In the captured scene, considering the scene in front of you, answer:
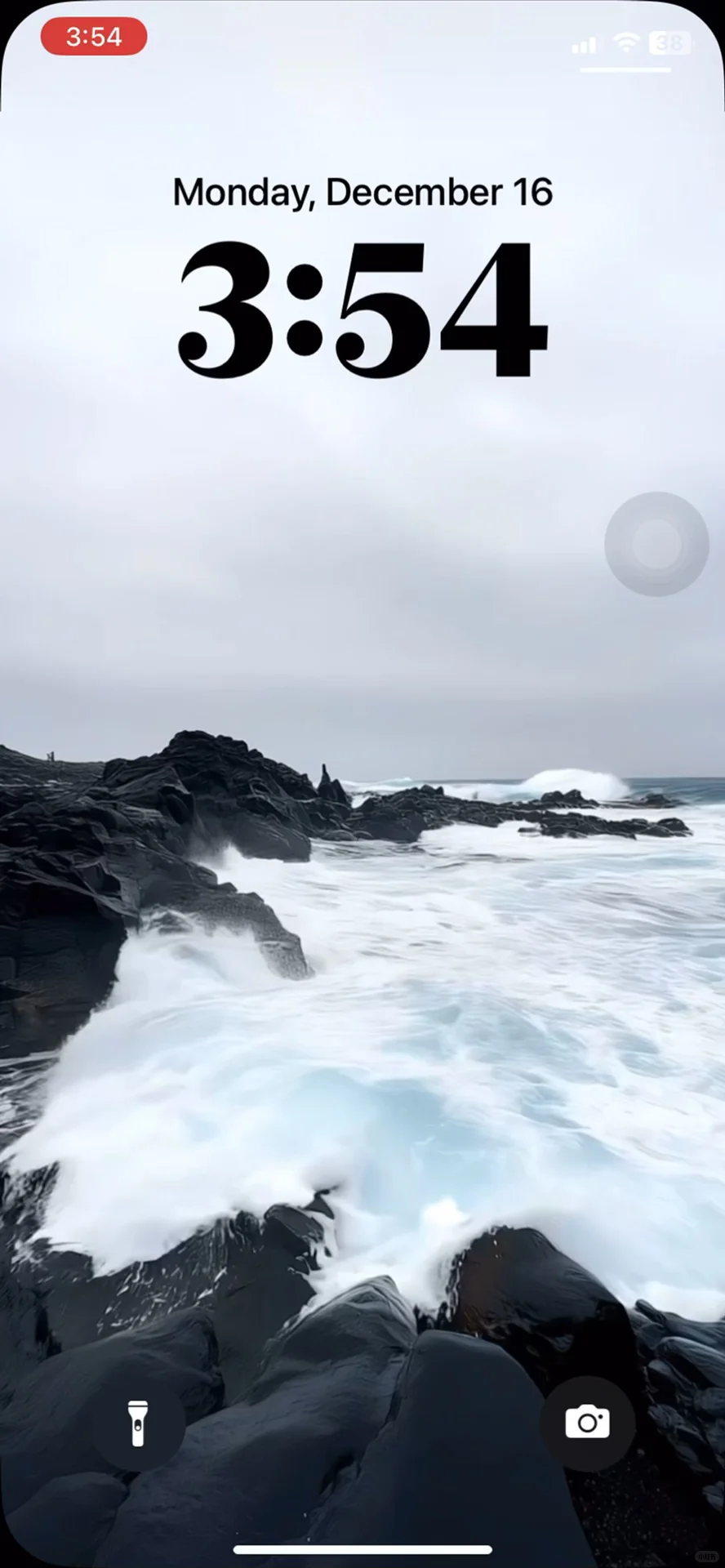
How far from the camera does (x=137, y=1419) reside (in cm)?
168

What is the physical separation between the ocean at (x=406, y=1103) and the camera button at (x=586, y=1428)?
32.6 inches

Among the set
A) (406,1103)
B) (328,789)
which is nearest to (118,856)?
(406,1103)

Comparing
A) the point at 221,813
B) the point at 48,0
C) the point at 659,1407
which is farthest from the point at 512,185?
the point at 221,813

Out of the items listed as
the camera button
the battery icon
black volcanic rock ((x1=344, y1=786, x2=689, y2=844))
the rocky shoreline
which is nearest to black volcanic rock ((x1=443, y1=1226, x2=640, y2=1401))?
the rocky shoreline

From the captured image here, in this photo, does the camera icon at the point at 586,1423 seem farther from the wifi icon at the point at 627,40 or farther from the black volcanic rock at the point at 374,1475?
the wifi icon at the point at 627,40

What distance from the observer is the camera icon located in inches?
64.0

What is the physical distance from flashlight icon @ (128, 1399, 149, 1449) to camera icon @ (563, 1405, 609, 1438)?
113 cm

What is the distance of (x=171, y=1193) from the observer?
297cm

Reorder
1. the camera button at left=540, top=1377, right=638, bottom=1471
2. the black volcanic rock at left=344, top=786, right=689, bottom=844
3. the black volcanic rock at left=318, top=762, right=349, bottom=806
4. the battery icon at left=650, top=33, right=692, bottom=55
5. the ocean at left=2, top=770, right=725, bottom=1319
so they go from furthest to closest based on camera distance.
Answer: the black volcanic rock at left=318, top=762, right=349, bottom=806 < the black volcanic rock at left=344, top=786, right=689, bottom=844 < the ocean at left=2, top=770, right=725, bottom=1319 < the battery icon at left=650, top=33, right=692, bottom=55 < the camera button at left=540, top=1377, right=638, bottom=1471

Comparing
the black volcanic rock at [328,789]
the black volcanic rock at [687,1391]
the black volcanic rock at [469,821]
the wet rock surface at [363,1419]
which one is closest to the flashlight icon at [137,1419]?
the wet rock surface at [363,1419]

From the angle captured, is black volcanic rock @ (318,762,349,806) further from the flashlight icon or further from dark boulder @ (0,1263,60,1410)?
the flashlight icon

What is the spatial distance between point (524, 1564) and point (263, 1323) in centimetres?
130

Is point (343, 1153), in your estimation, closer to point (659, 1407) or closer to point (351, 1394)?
point (351, 1394)

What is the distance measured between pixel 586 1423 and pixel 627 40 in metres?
4.49
